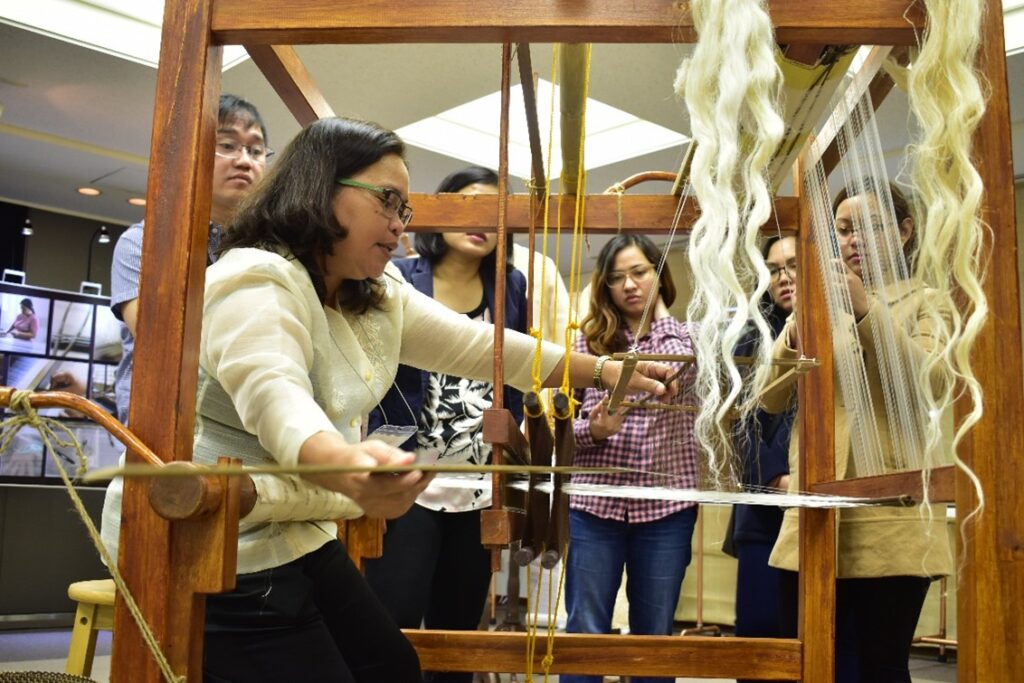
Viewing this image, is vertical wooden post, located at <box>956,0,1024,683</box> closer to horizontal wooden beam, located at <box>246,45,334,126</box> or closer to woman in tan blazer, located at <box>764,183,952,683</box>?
woman in tan blazer, located at <box>764,183,952,683</box>

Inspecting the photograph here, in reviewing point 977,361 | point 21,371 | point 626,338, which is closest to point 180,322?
point 977,361

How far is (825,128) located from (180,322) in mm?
1102

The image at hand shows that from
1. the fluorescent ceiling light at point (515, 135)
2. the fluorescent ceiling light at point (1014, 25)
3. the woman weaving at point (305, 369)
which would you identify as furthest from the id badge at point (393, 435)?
the fluorescent ceiling light at point (515, 135)

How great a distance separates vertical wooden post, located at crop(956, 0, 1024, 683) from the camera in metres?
0.98

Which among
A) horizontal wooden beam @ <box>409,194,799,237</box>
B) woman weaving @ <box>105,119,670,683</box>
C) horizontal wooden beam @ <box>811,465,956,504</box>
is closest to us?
woman weaving @ <box>105,119,670,683</box>

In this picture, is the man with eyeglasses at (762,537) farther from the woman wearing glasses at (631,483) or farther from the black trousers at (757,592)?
the woman wearing glasses at (631,483)

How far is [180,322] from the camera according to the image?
3.24ft

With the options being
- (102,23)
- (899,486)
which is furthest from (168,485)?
(102,23)

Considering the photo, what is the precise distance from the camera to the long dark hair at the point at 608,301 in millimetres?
2279

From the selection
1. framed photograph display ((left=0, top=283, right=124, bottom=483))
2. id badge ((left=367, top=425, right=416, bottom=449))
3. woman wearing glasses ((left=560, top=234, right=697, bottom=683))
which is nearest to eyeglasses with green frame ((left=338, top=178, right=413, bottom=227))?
id badge ((left=367, top=425, right=416, bottom=449))

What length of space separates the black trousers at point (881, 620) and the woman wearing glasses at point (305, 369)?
2.73ft

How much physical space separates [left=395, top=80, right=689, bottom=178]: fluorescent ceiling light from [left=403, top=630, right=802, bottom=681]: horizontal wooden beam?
371 cm

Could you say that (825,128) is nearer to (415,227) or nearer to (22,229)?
(415,227)

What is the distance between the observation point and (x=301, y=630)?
1156 millimetres
